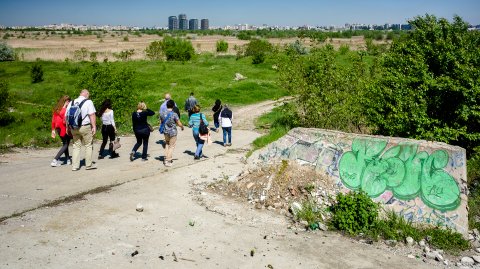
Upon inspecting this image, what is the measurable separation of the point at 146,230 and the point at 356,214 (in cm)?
428

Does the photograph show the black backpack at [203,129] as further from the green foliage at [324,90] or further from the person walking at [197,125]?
the green foliage at [324,90]

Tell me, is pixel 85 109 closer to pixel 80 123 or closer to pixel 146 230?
pixel 80 123

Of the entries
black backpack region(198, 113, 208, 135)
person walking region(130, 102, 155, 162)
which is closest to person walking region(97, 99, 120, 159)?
person walking region(130, 102, 155, 162)

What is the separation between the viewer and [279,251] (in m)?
7.56

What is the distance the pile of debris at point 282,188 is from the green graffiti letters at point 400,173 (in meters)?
0.61

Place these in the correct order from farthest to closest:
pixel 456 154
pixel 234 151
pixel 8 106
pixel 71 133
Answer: pixel 8 106 < pixel 234 151 < pixel 71 133 < pixel 456 154

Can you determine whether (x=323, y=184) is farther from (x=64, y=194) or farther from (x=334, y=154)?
(x=64, y=194)

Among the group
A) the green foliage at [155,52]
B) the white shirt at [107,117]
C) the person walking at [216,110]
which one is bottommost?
the person walking at [216,110]

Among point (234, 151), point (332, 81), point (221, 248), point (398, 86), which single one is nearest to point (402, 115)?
point (398, 86)

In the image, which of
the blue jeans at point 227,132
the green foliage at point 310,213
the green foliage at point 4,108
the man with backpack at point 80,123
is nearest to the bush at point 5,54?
the green foliage at point 4,108

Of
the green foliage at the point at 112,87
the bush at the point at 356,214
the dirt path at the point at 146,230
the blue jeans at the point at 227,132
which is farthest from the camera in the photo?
the green foliage at the point at 112,87

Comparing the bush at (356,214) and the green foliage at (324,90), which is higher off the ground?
the green foliage at (324,90)

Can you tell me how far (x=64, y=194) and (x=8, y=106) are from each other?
1963cm

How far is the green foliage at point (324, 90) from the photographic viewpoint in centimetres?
1380
